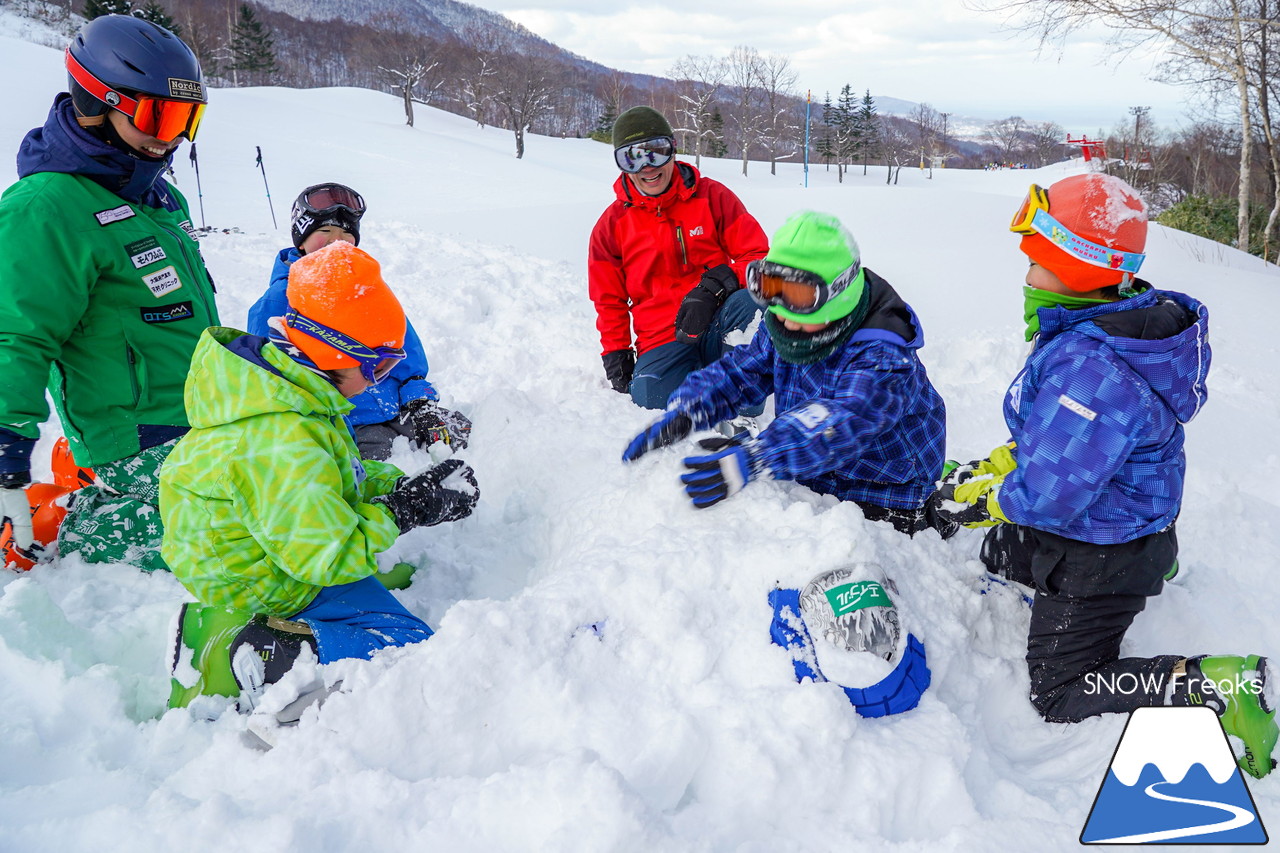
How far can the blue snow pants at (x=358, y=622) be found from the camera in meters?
2.02

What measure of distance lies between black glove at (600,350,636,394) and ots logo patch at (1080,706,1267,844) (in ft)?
9.63

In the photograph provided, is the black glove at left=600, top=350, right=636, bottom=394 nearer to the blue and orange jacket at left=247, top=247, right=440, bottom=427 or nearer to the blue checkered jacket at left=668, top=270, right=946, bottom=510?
the blue and orange jacket at left=247, top=247, right=440, bottom=427

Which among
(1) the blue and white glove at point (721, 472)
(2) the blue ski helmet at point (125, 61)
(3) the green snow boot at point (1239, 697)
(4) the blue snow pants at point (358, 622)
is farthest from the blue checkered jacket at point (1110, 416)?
(2) the blue ski helmet at point (125, 61)

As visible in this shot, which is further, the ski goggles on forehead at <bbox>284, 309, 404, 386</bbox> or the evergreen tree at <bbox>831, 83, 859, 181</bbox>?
the evergreen tree at <bbox>831, 83, 859, 181</bbox>

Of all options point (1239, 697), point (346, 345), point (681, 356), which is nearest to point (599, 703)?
point (346, 345)

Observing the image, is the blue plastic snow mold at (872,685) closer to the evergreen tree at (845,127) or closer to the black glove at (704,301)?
the black glove at (704,301)

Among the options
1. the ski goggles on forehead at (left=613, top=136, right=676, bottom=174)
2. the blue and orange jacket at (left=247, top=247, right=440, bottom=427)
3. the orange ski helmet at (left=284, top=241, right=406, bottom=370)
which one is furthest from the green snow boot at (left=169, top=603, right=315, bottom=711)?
the ski goggles on forehead at (left=613, top=136, right=676, bottom=174)

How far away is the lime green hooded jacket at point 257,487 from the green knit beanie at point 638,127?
239 cm

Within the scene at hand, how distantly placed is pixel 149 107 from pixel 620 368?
2538 mm

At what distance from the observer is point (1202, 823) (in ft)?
5.48

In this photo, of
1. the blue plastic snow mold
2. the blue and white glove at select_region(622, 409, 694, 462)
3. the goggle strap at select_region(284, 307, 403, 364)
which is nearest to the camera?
the blue plastic snow mold

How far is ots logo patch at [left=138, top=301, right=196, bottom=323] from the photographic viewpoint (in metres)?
2.67

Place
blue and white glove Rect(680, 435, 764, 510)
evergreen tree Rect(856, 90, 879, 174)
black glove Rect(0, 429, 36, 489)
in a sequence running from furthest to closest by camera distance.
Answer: evergreen tree Rect(856, 90, 879, 174), black glove Rect(0, 429, 36, 489), blue and white glove Rect(680, 435, 764, 510)

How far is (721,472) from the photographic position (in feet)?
7.11
